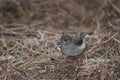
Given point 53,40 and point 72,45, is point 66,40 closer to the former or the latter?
point 72,45

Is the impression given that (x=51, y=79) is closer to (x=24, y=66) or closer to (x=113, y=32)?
(x=24, y=66)

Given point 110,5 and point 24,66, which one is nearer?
point 24,66

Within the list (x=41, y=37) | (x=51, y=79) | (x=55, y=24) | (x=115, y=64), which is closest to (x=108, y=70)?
(x=115, y=64)

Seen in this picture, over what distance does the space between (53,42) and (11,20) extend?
196cm

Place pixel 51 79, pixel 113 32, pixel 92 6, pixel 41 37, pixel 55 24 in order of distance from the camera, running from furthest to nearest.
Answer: pixel 92 6 < pixel 55 24 < pixel 41 37 < pixel 113 32 < pixel 51 79

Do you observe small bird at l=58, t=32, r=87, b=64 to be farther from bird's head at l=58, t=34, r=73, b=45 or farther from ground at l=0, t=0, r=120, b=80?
ground at l=0, t=0, r=120, b=80

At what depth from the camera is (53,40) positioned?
565 cm

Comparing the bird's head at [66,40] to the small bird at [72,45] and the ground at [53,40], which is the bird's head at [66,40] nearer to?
the small bird at [72,45]

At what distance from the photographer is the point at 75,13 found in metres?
7.60

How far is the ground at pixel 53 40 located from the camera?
4691mm

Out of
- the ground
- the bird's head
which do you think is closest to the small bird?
the bird's head

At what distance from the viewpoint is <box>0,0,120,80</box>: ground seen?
4691 millimetres

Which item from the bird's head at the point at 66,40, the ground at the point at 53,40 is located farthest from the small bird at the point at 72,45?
the ground at the point at 53,40

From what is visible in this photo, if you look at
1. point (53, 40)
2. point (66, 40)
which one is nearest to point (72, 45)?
point (66, 40)
